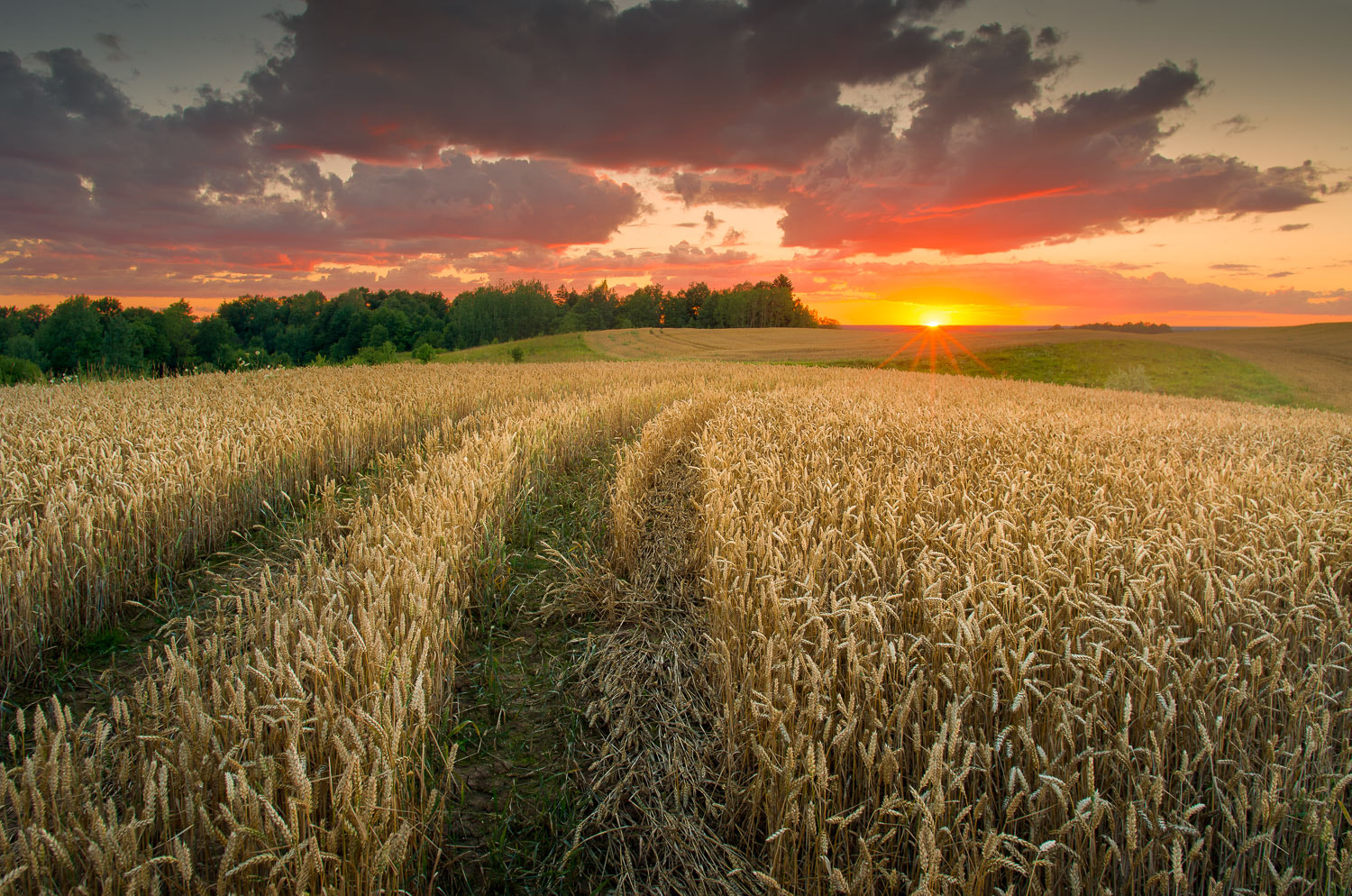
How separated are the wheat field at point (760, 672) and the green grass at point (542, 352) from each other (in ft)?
123

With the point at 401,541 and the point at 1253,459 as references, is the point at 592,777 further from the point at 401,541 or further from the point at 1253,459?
the point at 1253,459

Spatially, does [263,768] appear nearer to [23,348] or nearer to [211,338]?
[23,348]

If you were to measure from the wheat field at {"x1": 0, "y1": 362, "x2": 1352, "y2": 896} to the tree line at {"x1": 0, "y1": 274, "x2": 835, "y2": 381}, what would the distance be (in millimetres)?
62582

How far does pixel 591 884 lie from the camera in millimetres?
2035

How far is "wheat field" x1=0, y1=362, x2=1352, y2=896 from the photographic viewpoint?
1541 millimetres

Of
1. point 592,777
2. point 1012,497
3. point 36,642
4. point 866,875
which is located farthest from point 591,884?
point 36,642

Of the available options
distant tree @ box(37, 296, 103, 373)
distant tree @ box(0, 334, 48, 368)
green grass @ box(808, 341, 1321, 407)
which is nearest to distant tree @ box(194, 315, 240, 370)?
distant tree @ box(37, 296, 103, 373)

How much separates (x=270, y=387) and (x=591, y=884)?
1229cm

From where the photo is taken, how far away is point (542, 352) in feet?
153

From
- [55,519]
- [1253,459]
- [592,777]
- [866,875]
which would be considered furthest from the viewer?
[1253,459]

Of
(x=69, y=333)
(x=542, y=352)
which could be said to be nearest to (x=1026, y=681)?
(x=542, y=352)

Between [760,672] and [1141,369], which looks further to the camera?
[1141,369]

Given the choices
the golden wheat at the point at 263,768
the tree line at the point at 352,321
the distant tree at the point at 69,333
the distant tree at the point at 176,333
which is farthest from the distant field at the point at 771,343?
the distant tree at the point at 176,333

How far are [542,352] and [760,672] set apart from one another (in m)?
46.6
